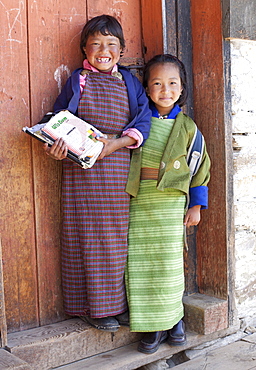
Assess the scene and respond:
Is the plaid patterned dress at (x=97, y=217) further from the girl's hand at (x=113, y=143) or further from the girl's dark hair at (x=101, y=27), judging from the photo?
the girl's dark hair at (x=101, y=27)

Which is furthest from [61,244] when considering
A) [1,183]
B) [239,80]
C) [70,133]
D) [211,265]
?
[239,80]

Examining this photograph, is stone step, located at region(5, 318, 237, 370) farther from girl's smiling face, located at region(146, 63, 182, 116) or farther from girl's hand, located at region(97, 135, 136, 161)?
girl's smiling face, located at region(146, 63, 182, 116)

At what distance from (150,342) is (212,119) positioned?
3.94 ft

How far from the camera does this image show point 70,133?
2.08 m

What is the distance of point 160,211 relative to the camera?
240 cm

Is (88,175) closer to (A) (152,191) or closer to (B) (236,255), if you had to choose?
(A) (152,191)

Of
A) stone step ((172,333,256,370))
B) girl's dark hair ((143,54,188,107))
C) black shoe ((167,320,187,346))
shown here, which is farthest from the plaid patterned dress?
stone step ((172,333,256,370))

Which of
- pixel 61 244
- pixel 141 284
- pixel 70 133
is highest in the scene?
pixel 70 133

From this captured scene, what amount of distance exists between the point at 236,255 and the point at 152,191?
64 centimetres

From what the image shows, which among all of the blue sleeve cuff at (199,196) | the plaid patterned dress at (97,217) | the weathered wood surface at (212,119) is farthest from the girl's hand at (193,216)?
the plaid patterned dress at (97,217)

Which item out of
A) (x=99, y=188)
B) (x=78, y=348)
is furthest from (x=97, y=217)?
(x=78, y=348)

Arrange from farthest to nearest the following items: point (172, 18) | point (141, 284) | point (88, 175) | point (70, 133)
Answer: point (172, 18), point (141, 284), point (88, 175), point (70, 133)

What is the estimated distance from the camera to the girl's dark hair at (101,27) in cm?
226

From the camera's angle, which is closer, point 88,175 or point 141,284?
point 88,175
